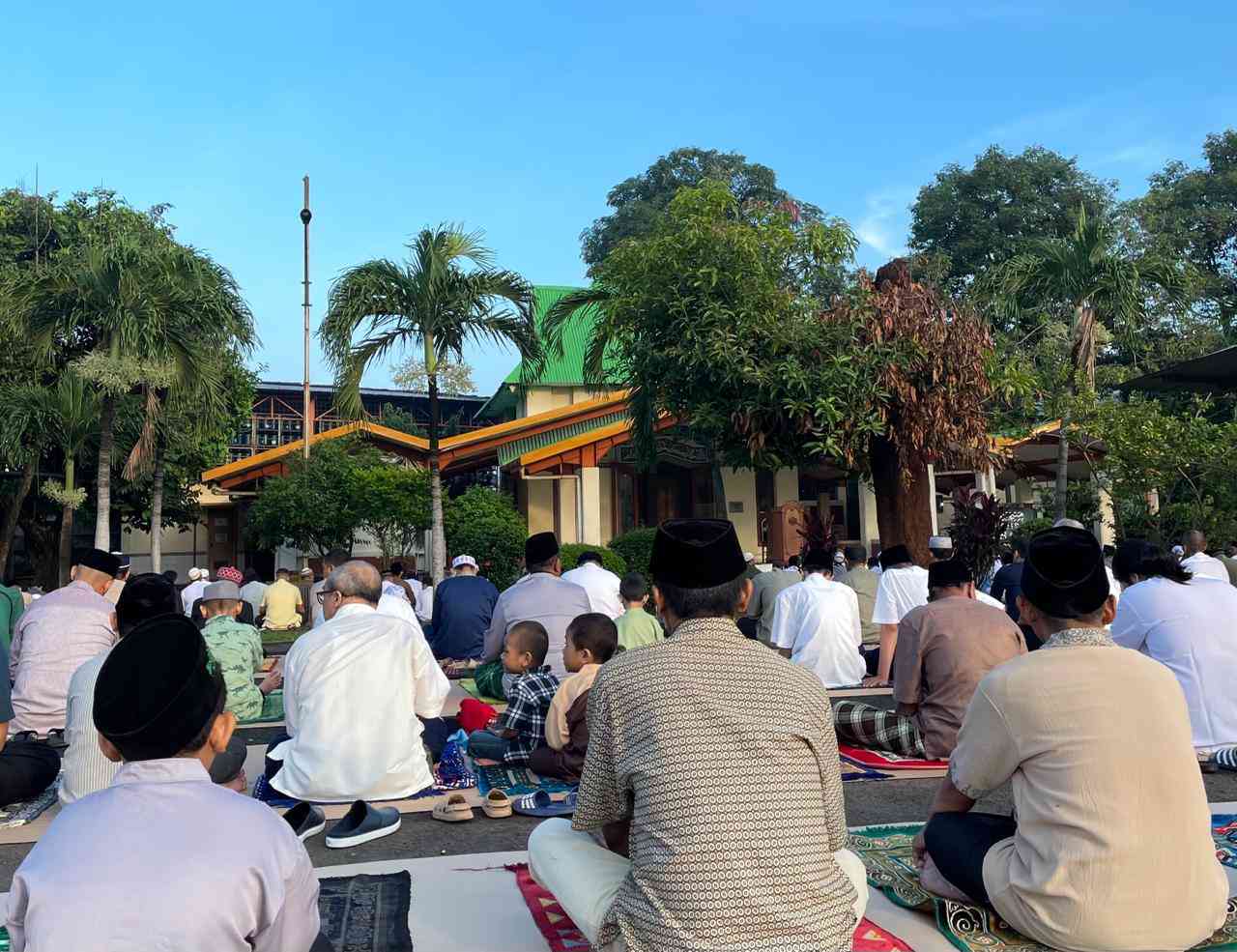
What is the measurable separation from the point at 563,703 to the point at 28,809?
286 cm

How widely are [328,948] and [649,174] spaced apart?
46.3 m

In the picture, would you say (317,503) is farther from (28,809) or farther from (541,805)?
(541,805)

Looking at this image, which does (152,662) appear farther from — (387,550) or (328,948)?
(387,550)

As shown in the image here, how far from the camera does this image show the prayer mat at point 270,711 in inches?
325

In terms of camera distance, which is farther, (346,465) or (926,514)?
(346,465)

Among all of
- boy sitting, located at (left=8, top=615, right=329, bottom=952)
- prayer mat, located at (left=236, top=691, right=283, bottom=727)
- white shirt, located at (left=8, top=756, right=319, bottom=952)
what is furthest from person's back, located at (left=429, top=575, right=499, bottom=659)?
white shirt, located at (left=8, top=756, right=319, bottom=952)

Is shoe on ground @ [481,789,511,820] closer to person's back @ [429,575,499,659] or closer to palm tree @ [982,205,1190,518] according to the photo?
person's back @ [429,575,499,659]

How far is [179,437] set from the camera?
933 inches

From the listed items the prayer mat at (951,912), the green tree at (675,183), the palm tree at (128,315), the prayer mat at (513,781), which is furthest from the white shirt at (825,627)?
the green tree at (675,183)

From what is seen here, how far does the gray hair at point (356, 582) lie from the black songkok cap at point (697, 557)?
2998mm

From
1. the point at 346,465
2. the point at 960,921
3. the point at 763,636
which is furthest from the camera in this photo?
the point at 346,465

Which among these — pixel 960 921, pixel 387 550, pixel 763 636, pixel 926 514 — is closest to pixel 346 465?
pixel 387 550

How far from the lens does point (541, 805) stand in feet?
18.0

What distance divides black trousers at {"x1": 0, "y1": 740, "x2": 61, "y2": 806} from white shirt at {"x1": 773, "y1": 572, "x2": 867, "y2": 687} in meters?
5.78
